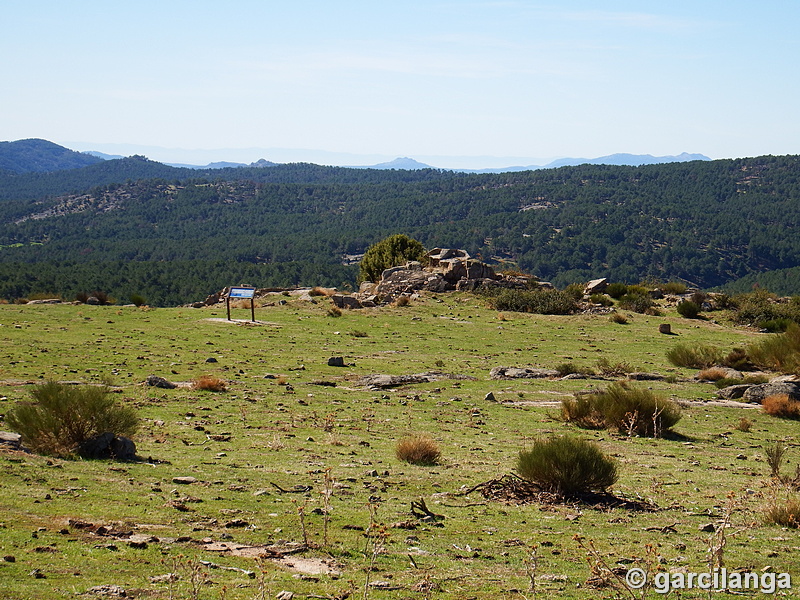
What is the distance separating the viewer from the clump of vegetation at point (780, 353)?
77.5 ft

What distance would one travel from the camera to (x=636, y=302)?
3978cm

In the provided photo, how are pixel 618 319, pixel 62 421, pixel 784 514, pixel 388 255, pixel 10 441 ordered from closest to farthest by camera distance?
pixel 784 514 < pixel 10 441 < pixel 62 421 < pixel 618 319 < pixel 388 255

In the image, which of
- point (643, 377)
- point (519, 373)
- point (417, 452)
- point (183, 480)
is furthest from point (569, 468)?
point (643, 377)

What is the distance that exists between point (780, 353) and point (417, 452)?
16.7m

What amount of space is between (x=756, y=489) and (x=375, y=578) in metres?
6.91

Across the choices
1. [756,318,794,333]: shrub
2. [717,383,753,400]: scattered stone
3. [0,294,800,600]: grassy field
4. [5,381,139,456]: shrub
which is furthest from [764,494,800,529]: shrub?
[756,318,794,333]: shrub

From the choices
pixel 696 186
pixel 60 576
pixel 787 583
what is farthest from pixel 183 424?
pixel 696 186

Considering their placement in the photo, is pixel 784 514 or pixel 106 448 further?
pixel 106 448

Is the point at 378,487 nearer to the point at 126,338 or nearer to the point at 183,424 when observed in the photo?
the point at 183,424

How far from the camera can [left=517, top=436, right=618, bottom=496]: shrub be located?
1027 cm

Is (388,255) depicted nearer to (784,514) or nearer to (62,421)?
(62,421)

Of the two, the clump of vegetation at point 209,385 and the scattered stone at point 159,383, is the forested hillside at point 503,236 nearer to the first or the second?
the scattered stone at point 159,383

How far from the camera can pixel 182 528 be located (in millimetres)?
8258

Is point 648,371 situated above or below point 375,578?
below
